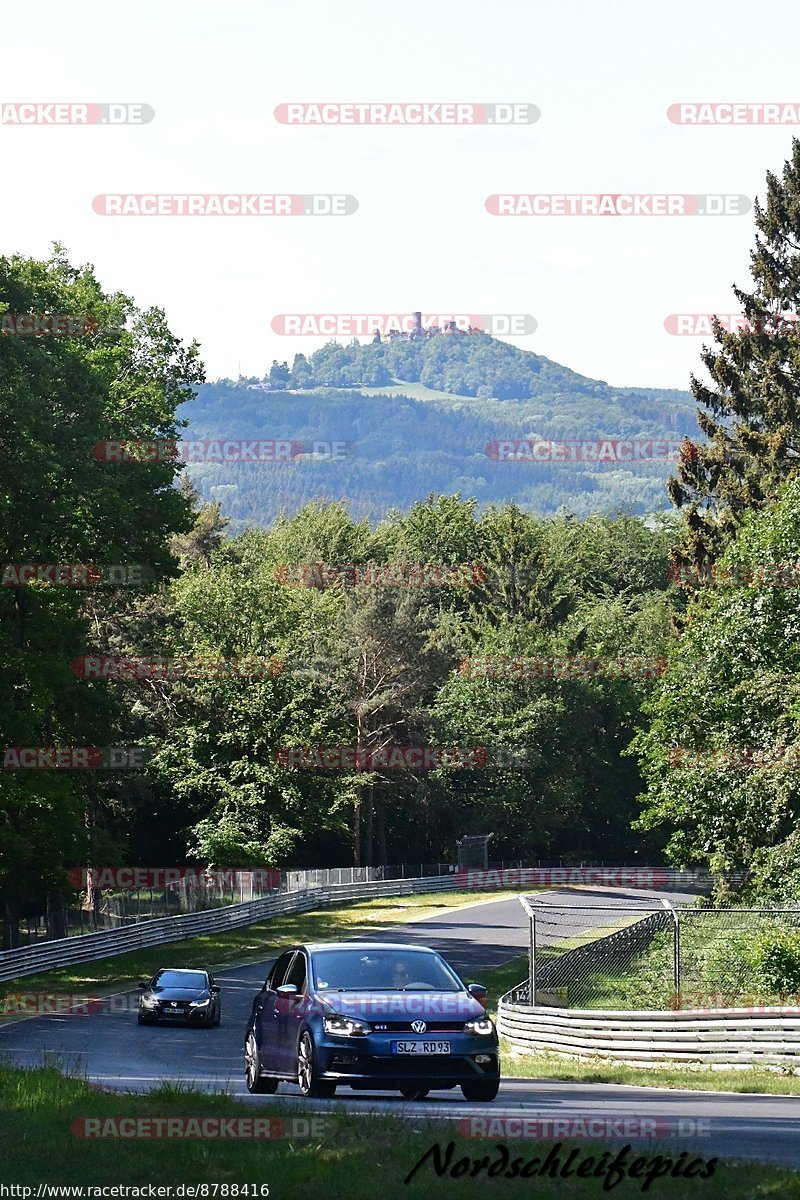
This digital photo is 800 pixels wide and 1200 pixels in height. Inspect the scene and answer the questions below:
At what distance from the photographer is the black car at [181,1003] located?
112ft

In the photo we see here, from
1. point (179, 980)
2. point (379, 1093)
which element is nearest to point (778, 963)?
point (379, 1093)

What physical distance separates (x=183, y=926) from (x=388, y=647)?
2956 centimetres

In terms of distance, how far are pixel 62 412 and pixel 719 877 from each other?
831 inches

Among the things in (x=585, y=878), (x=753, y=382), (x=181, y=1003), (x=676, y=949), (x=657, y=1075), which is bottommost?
(x=585, y=878)

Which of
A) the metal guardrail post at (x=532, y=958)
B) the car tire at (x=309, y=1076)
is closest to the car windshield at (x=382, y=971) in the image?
the car tire at (x=309, y=1076)

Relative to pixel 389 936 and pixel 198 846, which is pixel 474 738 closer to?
pixel 198 846

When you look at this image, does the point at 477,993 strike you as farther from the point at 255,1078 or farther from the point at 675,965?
the point at 675,965

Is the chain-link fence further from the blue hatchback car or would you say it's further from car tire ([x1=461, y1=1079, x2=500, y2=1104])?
car tire ([x1=461, y1=1079, x2=500, y2=1104])

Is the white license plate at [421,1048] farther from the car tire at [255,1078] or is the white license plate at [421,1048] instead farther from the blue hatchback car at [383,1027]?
the car tire at [255,1078]

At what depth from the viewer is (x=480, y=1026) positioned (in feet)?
46.6

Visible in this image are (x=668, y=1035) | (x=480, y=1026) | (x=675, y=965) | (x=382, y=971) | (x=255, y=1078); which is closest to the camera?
(x=480, y=1026)

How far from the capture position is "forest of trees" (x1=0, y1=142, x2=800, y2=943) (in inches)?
1551

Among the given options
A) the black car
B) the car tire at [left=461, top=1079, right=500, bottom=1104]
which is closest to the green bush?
the car tire at [left=461, top=1079, right=500, bottom=1104]

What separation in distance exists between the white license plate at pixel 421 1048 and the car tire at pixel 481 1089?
498 millimetres
